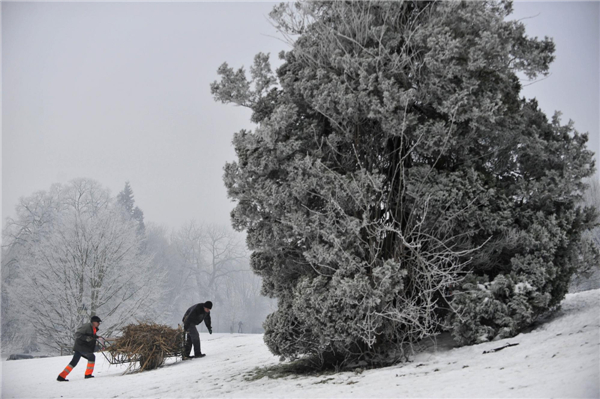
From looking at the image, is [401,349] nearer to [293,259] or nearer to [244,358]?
[293,259]

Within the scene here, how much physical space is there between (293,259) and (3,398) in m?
5.42

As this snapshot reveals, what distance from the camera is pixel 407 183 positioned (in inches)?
269

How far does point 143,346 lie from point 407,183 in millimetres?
6444

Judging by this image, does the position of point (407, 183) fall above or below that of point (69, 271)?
below

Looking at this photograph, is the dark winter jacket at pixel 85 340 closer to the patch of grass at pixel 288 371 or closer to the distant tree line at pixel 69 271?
the patch of grass at pixel 288 371

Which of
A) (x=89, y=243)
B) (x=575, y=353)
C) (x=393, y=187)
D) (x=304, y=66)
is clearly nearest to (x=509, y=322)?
(x=575, y=353)

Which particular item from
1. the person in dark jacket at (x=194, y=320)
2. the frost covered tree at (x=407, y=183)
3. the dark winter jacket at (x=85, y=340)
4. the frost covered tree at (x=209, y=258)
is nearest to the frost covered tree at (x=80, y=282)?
the person in dark jacket at (x=194, y=320)

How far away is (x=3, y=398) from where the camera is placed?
7422mm

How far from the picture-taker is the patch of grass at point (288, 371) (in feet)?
22.1

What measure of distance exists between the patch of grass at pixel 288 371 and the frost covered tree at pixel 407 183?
307mm

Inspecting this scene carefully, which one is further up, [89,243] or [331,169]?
[89,243]

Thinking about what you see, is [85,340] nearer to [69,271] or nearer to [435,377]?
[435,377]

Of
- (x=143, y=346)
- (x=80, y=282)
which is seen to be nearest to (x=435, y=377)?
(x=143, y=346)

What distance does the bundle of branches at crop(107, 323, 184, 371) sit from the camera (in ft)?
30.3
